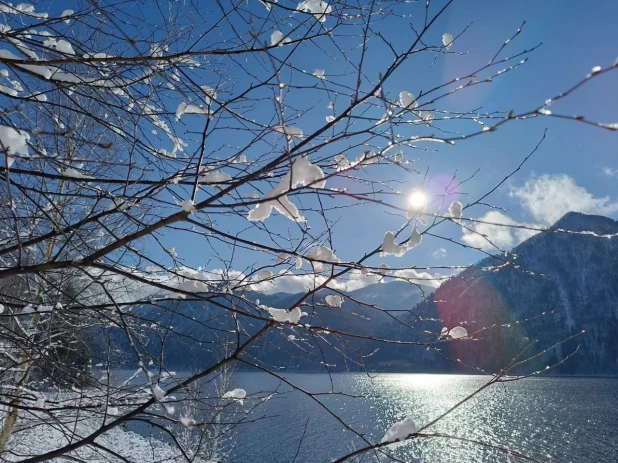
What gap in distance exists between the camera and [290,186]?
876 mm

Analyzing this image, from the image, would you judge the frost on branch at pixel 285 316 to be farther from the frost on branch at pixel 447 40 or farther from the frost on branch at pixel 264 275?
the frost on branch at pixel 447 40

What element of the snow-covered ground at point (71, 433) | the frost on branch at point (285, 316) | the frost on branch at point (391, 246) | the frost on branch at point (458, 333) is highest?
the frost on branch at point (391, 246)

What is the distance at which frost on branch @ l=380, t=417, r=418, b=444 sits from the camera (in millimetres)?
1023

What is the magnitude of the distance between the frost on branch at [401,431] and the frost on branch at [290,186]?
56 cm

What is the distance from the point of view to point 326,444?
21109 millimetres

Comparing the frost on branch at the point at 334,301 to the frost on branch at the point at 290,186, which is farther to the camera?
the frost on branch at the point at 334,301

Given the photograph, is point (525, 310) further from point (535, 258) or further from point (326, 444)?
point (326, 444)

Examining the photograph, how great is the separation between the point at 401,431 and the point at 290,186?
65cm

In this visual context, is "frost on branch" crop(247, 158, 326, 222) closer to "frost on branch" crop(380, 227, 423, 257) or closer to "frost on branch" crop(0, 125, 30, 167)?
"frost on branch" crop(380, 227, 423, 257)

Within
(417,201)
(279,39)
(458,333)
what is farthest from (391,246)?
(279,39)

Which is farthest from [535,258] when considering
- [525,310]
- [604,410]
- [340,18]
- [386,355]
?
[340,18]

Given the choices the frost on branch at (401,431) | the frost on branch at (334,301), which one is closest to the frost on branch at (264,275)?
the frost on branch at (334,301)

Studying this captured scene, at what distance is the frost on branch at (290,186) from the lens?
0.88 metres

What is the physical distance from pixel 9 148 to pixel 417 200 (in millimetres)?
910
